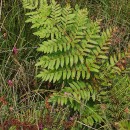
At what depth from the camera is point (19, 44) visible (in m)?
3.54

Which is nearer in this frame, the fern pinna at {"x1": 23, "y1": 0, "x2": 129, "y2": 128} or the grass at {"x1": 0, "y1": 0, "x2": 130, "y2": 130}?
the grass at {"x1": 0, "y1": 0, "x2": 130, "y2": 130}

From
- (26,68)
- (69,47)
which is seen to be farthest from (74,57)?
(26,68)

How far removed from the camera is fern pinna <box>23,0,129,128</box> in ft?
9.83

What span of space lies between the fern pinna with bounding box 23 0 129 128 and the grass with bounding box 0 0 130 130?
15cm

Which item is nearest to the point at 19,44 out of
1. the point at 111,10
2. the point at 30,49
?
the point at 30,49

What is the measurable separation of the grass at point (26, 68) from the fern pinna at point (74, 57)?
5.9 inches

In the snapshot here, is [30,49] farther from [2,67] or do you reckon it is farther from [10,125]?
[10,125]

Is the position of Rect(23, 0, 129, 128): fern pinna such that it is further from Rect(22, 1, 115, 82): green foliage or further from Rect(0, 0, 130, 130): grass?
Rect(0, 0, 130, 130): grass

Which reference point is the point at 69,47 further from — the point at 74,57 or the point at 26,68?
the point at 26,68

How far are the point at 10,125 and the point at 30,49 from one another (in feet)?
3.21

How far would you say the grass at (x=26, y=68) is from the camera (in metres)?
2.78

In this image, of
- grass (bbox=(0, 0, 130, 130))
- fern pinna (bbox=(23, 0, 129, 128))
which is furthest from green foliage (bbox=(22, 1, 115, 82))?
grass (bbox=(0, 0, 130, 130))

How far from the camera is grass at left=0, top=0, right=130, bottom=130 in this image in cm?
278

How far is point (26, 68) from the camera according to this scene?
3367 millimetres
